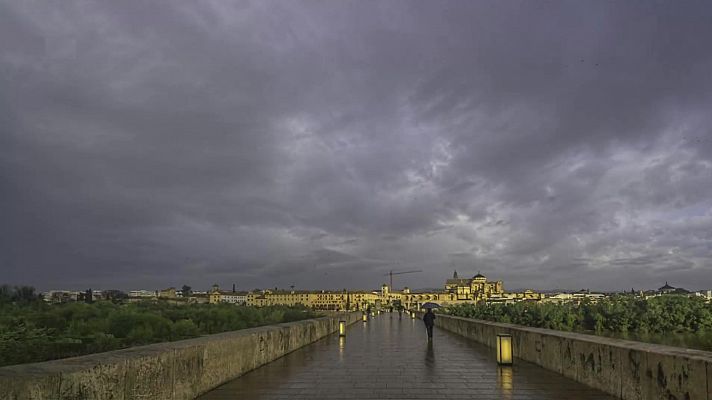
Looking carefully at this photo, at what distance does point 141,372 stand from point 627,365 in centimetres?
585

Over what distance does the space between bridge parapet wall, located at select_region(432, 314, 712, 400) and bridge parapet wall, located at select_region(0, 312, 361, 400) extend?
567 centimetres

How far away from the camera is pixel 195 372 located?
7645 mm

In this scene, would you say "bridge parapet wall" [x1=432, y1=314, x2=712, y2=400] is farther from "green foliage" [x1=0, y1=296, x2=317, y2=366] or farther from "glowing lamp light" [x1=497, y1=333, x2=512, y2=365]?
"green foliage" [x1=0, y1=296, x2=317, y2=366]

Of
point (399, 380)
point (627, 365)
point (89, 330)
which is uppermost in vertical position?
point (627, 365)

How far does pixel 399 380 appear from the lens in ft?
31.0

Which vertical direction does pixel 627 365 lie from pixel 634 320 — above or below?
above

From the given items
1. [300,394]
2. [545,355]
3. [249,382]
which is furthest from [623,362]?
[249,382]

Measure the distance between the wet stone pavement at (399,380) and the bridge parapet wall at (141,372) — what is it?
0.36 m

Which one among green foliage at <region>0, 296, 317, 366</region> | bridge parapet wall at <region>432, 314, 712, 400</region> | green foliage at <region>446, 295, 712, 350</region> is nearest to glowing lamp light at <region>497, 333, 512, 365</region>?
bridge parapet wall at <region>432, 314, 712, 400</region>

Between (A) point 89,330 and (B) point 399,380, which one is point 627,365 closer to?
(B) point 399,380

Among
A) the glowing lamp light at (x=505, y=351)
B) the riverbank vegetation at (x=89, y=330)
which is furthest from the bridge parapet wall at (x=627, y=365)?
the riverbank vegetation at (x=89, y=330)

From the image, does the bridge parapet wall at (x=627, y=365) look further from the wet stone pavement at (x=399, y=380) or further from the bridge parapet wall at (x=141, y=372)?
the bridge parapet wall at (x=141, y=372)

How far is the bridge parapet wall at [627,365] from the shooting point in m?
5.55

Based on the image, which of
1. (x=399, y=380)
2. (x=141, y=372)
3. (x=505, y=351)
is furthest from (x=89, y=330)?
(x=505, y=351)
